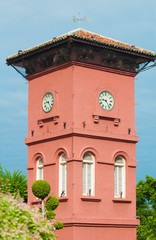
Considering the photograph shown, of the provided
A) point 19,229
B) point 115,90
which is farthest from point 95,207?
point 19,229

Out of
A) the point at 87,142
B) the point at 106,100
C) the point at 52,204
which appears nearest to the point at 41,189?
the point at 52,204

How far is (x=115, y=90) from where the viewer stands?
34875 millimetres

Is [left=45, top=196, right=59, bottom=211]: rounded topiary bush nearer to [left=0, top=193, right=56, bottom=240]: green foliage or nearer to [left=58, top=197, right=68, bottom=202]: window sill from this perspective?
[left=58, top=197, right=68, bottom=202]: window sill

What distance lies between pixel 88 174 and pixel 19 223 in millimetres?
12906

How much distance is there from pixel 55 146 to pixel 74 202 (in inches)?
147

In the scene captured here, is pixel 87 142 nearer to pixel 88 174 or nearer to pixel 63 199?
pixel 88 174

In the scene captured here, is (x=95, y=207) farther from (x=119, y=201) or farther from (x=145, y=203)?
(x=145, y=203)

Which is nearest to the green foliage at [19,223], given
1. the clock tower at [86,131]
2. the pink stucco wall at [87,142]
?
the pink stucco wall at [87,142]

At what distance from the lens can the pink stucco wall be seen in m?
32.0

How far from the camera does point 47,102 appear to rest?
35000 mm

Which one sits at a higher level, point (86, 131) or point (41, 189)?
point (86, 131)

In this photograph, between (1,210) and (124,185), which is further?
(124,185)

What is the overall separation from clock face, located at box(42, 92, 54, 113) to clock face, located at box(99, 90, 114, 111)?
2864mm

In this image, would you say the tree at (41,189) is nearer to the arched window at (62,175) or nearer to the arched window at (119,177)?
the arched window at (62,175)
